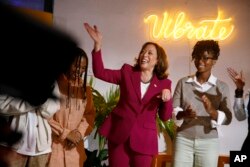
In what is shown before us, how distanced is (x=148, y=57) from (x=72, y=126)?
819mm

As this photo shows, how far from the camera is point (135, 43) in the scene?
2809mm

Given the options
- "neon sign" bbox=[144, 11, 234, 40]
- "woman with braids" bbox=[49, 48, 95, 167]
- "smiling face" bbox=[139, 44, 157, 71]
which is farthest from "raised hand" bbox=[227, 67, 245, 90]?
"woman with braids" bbox=[49, 48, 95, 167]

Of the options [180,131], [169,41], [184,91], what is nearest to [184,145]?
[180,131]

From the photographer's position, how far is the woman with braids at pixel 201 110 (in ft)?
8.80

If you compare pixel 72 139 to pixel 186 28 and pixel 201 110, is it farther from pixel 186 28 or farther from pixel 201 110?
pixel 186 28

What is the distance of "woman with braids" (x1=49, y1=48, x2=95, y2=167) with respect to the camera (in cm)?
243

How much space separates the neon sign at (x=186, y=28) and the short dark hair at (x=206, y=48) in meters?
0.07

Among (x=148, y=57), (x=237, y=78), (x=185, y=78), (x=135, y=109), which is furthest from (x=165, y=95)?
(x=237, y=78)

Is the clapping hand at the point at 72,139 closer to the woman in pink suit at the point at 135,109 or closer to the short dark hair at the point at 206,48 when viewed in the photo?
the woman in pink suit at the point at 135,109

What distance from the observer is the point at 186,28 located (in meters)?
2.92

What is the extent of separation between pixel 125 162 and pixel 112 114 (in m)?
0.39

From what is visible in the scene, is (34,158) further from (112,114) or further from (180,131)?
(180,131)

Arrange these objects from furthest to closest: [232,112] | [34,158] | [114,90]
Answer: [232,112]
[114,90]
[34,158]

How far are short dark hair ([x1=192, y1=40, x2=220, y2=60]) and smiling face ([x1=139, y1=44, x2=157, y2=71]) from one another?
1.41 ft
